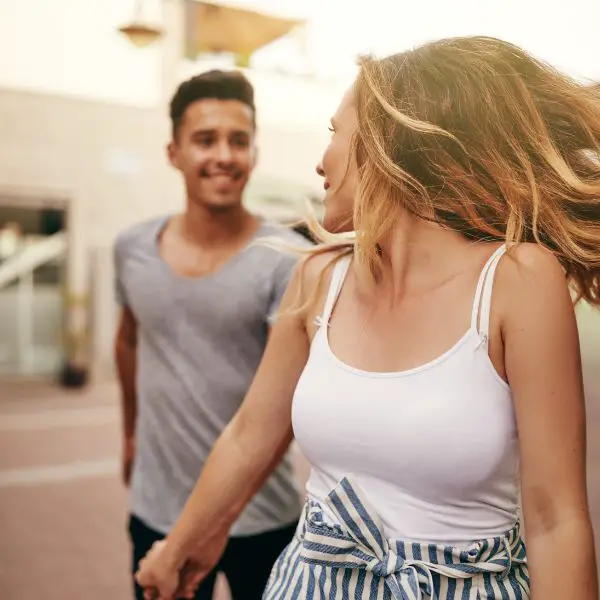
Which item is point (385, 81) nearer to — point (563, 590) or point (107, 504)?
point (563, 590)

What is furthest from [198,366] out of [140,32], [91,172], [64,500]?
[91,172]

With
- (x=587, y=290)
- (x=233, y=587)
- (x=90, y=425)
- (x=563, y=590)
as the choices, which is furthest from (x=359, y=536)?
(x=90, y=425)

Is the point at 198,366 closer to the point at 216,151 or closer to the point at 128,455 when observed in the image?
the point at 216,151

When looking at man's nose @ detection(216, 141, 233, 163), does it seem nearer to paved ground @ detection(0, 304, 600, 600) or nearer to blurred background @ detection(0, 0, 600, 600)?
paved ground @ detection(0, 304, 600, 600)

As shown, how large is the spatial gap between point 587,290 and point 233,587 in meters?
1.24

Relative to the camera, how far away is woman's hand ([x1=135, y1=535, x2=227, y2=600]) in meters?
1.55

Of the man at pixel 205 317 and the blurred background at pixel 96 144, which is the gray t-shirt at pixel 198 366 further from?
the blurred background at pixel 96 144

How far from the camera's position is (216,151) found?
2283 mm

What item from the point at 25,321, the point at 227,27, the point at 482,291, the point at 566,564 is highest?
the point at 227,27

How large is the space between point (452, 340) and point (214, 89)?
4.45 feet

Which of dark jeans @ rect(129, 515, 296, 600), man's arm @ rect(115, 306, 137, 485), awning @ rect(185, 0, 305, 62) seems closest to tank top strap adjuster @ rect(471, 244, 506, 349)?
dark jeans @ rect(129, 515, 296, 600)

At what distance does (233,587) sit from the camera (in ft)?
7.09

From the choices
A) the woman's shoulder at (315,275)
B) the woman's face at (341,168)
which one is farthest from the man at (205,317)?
the woman's face at (341,168)

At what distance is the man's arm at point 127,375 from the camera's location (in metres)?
2.66
